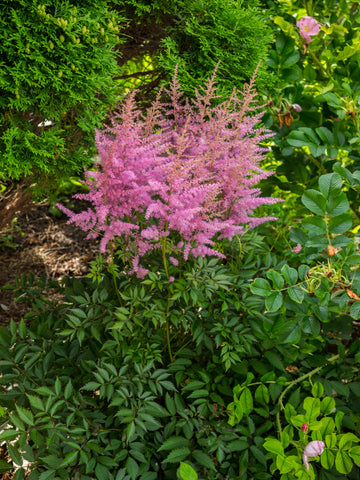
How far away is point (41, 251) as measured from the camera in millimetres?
3561

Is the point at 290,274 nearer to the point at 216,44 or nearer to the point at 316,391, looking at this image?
the point at 316,391

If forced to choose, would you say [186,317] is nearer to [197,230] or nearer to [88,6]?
[197,230]

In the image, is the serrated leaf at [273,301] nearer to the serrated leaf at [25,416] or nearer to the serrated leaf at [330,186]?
the serrated leaf at [330,186]

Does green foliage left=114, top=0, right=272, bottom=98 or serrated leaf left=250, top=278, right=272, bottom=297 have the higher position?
green foliage left=114, top=0, right=272, bottom=98

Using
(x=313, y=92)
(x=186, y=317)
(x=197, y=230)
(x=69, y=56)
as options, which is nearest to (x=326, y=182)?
(x=197, y=230)

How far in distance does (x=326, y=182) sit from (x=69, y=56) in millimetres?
1204

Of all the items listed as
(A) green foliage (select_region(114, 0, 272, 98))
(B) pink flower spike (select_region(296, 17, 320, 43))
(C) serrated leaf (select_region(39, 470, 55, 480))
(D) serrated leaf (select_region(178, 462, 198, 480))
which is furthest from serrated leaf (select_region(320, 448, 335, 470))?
(B) pink flower spike (select_region(296, 17, 320, 43))

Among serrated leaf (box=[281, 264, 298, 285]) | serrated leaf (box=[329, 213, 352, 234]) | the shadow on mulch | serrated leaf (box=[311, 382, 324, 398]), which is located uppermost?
serrated leaf (box=[329, 213, 352, 234])

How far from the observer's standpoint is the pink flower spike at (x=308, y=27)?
6.97 ft

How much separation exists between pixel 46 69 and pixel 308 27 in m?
1.44

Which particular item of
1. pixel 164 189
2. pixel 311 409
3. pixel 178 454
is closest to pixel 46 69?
pixel 164 189

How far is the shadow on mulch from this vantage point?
10.5 feet

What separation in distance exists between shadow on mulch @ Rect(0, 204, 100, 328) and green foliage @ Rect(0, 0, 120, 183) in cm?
147

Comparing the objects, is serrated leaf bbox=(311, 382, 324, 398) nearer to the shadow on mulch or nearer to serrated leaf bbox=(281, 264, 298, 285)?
serrated leaf bbox=(281, 264, 298, 285)
